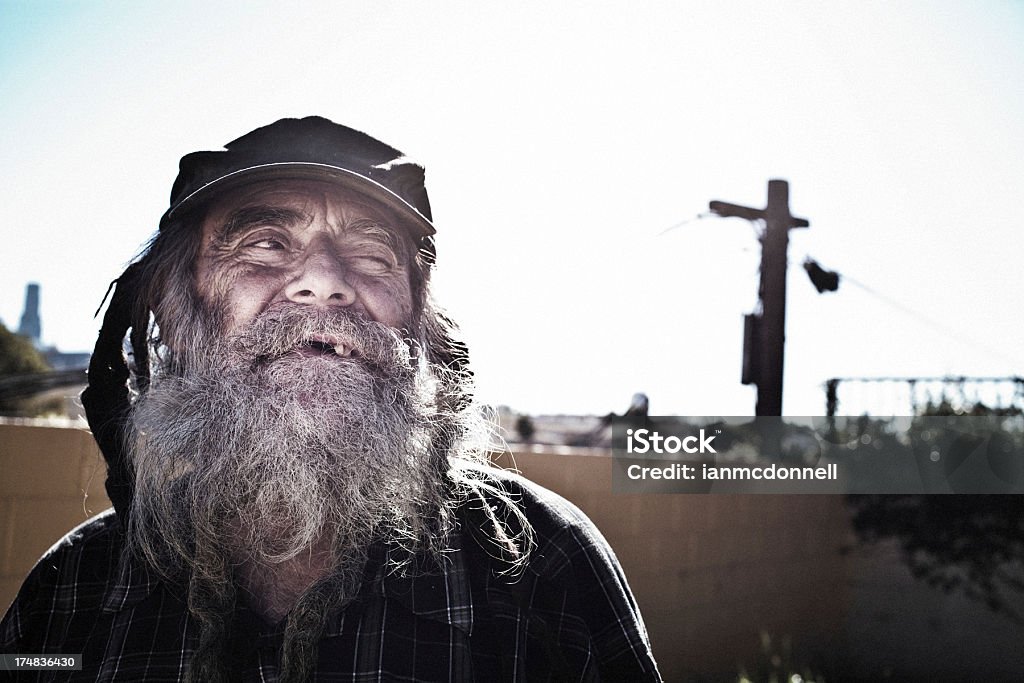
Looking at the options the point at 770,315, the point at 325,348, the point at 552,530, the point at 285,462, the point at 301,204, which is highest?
the point at 770,315

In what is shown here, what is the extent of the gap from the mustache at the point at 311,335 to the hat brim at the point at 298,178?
0.89 feet

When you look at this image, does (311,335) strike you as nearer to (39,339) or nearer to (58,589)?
(58,589)

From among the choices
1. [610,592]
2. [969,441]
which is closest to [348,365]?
[610,592]

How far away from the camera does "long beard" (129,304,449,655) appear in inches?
67.6

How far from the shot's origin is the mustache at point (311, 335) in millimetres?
1726

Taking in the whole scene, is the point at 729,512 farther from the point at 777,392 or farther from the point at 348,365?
the point at 348,365

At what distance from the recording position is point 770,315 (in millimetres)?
5316

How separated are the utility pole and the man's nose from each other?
403 cm

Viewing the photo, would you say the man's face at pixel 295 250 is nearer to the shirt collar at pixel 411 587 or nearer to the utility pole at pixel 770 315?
the shirt collar at pixel 411 587

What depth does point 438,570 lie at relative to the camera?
1.64m

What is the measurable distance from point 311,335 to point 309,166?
37 centimetres

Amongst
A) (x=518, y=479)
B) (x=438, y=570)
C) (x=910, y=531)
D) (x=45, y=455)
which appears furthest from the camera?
(x=910, y=531)

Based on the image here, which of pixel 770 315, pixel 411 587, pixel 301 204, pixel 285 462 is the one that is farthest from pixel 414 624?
pixel 770 315

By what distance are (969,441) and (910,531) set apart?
2.52ft
